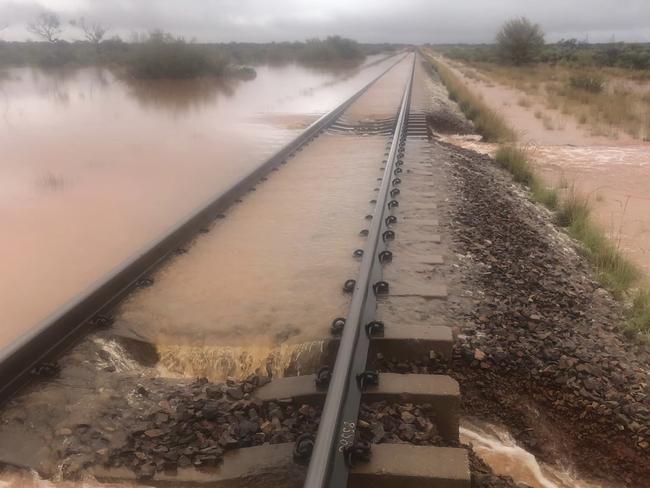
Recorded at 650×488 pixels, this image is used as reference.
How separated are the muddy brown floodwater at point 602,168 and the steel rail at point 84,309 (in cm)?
436

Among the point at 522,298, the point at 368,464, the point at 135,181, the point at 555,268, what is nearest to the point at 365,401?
the point at 368,464

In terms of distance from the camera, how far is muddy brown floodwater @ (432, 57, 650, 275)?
641cm

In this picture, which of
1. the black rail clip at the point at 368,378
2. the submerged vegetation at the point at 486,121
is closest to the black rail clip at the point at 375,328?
the black rail clip at the point at 368,378

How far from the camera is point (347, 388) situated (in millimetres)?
2689

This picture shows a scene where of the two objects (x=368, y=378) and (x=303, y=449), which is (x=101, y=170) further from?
(x=303, y=449)

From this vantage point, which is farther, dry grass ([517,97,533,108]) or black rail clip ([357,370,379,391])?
dry grass ([517,97,533,108])

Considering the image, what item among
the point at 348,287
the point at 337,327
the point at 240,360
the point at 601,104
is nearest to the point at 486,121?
the point at 601,104

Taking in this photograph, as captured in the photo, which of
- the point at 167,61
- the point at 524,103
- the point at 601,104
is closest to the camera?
the point at 601,104

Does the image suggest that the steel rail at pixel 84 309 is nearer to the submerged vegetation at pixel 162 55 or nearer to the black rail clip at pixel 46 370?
the black rail clip at pixel 46 370

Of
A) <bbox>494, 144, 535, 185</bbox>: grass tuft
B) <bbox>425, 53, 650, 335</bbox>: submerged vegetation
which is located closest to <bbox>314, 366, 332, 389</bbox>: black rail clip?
<bbox>425, 53, 650, 335</bbox>: submerged vegetation

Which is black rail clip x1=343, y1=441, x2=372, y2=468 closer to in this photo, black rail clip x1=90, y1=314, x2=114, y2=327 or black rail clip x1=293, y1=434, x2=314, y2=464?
black rail clip x1=293, y1=434, x2=314, y2=464

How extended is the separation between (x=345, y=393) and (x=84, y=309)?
1.93 meters

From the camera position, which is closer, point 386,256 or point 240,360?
point 240,360

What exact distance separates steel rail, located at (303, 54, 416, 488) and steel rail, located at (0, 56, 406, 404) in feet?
5.59
